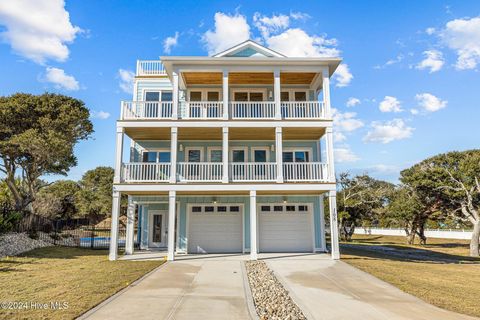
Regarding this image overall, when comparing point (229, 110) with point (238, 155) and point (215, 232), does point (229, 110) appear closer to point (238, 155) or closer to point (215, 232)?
point (238, 155)

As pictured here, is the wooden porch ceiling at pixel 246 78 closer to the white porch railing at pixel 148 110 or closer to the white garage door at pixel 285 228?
the white porch railing at pixel 148 110

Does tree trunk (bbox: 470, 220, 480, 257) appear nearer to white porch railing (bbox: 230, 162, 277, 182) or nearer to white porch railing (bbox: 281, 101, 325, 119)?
white porch railing (bbox: 281, 101, 325, 119)

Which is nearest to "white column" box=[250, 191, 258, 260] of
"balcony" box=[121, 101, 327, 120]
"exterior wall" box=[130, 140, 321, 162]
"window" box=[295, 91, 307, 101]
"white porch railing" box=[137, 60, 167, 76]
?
"exterior wall" box=[130, 140, 321, 162]

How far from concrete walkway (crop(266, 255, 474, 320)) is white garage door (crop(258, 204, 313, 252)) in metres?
4.39

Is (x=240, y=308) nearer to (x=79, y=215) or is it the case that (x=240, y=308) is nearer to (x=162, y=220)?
(x=162, y=220)

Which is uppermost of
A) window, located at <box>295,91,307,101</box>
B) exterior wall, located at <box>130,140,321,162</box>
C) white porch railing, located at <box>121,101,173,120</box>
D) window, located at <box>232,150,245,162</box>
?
A: window, located at <box>295,91,307,101</box>

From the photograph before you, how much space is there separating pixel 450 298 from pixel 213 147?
1206 centimetres

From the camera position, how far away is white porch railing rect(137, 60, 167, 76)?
58.0 ft

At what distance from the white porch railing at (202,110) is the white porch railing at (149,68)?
335cm

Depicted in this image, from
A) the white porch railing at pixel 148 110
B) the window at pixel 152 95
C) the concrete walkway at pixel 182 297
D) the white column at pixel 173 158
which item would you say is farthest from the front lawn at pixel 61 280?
the window at pixel 152 95

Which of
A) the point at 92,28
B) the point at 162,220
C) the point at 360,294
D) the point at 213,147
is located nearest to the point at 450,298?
the point at 360,294

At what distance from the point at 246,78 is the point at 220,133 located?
3.42 meters

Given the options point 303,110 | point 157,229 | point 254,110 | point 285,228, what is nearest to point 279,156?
point 254,110

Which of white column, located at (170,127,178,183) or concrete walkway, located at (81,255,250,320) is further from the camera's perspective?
white column, located at (170,127,178,183)
